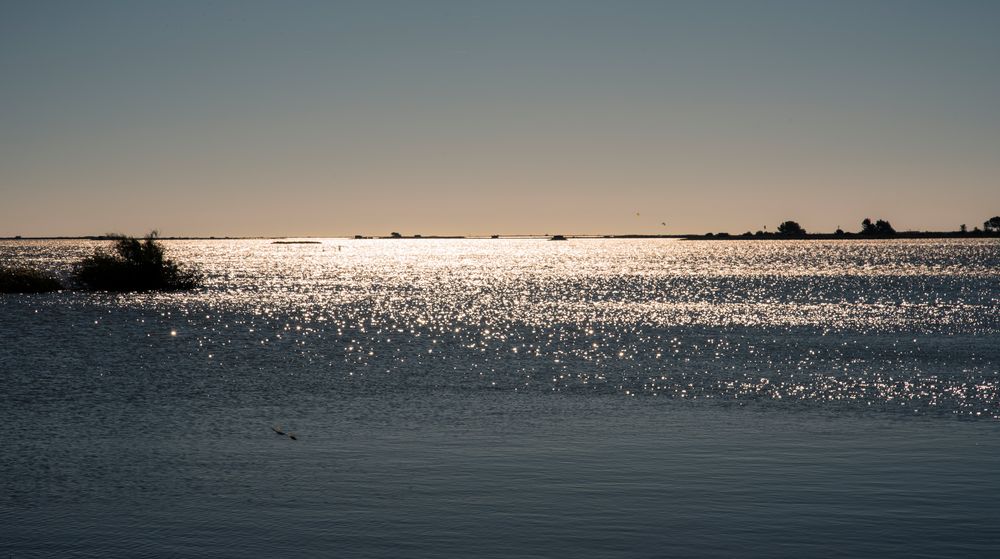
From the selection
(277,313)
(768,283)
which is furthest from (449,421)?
(768,283)

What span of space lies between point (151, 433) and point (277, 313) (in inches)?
2078

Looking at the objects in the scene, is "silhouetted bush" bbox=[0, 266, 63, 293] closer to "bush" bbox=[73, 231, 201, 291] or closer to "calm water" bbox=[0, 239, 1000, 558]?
"bush" bbox=[73, 231, 201, 291]

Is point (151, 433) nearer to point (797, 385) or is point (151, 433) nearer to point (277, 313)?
point (797, 385)

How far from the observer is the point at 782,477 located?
17891mm

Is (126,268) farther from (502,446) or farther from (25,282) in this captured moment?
(502,446)

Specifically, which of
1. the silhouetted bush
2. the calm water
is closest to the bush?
the silhouetted bush

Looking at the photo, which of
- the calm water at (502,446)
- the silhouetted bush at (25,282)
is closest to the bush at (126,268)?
the silhouetted bush at (25,282)

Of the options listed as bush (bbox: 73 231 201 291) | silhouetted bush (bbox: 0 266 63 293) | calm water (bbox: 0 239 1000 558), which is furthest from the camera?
bush (bbox: 73 231 201 291)

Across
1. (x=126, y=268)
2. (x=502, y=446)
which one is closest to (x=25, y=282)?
(x=126, y=268)

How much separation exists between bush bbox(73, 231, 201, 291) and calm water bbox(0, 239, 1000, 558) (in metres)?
45.7

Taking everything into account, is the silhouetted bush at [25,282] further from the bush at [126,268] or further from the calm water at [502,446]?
the calm water at [502,446]

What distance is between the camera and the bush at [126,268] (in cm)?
9506

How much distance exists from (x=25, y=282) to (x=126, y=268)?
8941mm

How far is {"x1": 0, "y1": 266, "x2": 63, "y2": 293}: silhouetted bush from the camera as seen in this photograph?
90.6 metres
